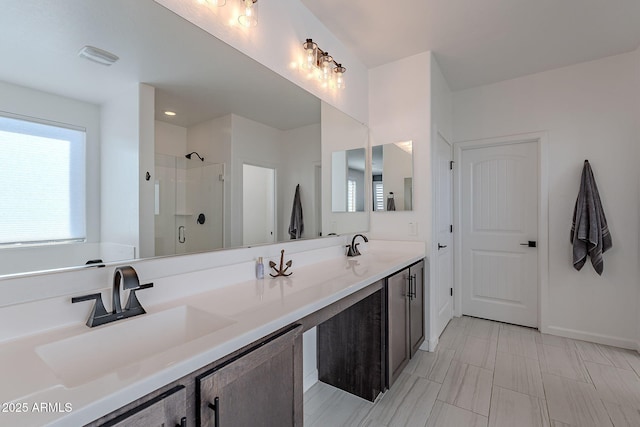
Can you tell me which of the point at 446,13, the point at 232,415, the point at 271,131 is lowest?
the point at 232,415

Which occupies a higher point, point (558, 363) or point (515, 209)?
point (515, 209)

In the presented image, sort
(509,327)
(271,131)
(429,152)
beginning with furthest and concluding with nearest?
(509,327) < (429,152) < (271,131)

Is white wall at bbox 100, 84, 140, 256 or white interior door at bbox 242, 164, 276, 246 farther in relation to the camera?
white interior door at bbox 242, 164, 276, 246

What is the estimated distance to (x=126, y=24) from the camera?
41.9 inches

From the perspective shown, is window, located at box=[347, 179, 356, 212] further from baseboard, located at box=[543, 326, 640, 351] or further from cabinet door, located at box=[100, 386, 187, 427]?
baseboard, located at box=[543, 326, 640, 351]

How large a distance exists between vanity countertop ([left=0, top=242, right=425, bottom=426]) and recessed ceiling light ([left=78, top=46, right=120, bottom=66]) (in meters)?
0.90

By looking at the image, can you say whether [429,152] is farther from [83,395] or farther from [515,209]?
[83,395]

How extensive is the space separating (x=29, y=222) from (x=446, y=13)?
2.56 m

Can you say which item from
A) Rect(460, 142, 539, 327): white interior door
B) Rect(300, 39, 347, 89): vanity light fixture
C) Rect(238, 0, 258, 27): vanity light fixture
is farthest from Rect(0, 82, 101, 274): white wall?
Rect(460, 142, 539, 327): white interior door

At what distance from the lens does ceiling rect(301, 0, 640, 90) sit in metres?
1.95

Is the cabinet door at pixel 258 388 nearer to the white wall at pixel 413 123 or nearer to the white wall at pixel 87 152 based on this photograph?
the white wall at pixel 87 152

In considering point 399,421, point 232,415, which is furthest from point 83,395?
point 399,421

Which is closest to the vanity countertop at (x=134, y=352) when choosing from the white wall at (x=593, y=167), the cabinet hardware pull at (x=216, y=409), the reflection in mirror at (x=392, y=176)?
the cabinet hardware pull at (x=216, y=409)

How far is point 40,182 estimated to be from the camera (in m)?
0.88
